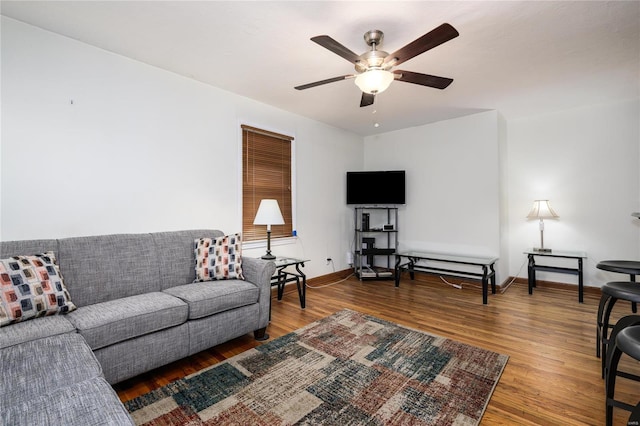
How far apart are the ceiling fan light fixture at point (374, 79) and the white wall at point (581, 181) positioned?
137 inches

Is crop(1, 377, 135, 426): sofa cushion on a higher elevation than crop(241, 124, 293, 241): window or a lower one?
lower

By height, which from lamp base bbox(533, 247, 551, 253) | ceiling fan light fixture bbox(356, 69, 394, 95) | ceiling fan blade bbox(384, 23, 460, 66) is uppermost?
ceiling fan blade bbox(384, 23, 460, 66)

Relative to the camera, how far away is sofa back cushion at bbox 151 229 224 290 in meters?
2.60

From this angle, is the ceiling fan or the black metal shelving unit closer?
the ceiling fan

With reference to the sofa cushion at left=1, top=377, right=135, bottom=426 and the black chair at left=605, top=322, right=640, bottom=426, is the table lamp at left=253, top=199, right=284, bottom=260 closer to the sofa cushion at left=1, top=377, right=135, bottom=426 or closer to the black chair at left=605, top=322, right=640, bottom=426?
the sofa cushion at left=1, top=377, right=135, bottom=426

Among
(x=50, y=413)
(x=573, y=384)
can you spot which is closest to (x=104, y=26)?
(x=50, y=413)

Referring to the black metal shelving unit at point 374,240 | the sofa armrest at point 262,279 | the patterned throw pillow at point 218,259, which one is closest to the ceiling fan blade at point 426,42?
the sofa armrest at point 262,279

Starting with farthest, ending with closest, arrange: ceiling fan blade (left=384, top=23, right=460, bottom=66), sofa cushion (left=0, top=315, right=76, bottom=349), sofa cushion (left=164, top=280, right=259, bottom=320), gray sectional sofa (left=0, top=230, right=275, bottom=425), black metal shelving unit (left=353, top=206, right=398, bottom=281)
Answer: black metal shelving unit (left=353, top=206, right=398, bottom=281) → sofa cushion (left=164, top=280, right=259, bottom=320) → ceiling fan blade (left=384, top=23, right=460, bottom=66) → sofa cushion (left=0, top=315, right=76, bottom=349) → gray sectional sofa (left=0, top=230, right=275, bottom=425)

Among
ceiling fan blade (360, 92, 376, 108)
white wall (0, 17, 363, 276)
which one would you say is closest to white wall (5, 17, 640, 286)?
white wall (0, 17, 363, 276)

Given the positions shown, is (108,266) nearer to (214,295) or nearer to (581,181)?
(214,295)

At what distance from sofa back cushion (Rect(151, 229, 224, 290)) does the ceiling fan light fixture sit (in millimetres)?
2070

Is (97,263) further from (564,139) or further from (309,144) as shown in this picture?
(564,139)

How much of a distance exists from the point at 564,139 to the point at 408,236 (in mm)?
2589

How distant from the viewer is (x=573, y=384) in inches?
77.0
